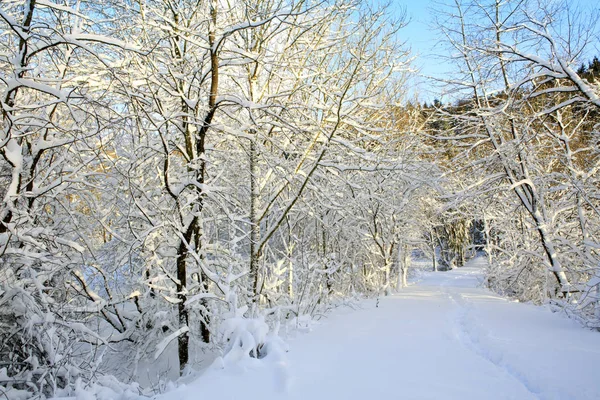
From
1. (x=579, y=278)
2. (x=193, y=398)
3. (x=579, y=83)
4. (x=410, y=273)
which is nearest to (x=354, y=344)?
(x=193, y=398)

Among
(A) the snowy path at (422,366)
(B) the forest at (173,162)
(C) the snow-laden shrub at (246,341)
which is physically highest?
(B) the forest at (173,162)

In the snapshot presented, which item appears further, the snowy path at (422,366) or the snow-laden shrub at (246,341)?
the snow-laden shrub at (246,341)

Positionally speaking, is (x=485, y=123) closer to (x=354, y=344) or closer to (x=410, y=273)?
(x=354, y=344)

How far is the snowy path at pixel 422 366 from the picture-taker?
2709 mm

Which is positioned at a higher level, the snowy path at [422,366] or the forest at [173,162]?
the forest at [173,162]

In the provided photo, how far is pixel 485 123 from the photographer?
7.84 m

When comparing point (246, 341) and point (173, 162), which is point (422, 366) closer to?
point (246, 341)

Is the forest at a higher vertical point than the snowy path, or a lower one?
higher

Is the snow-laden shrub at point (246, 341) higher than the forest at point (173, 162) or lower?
lower

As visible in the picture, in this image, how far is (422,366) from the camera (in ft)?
11.2

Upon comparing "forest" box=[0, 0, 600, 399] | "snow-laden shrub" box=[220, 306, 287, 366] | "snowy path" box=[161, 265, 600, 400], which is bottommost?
"snowy path" box=[161, 265, 600, 400]

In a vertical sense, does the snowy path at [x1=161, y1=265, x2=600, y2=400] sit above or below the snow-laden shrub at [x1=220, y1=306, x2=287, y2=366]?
below

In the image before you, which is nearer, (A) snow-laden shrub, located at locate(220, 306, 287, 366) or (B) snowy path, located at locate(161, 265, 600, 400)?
(B) snowy path, located at locate(161, 265, 600, 400)

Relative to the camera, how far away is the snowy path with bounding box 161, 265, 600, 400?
2709 millimetres
